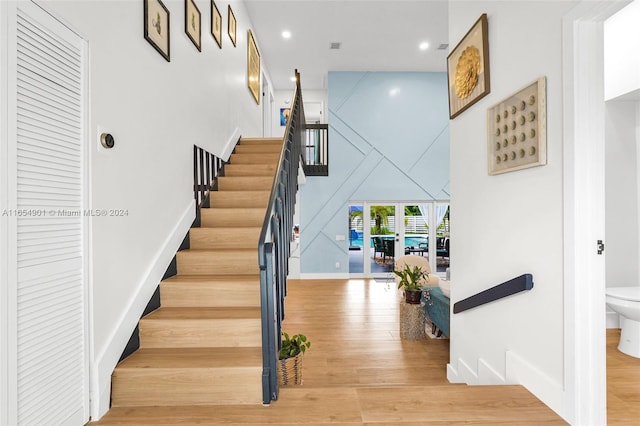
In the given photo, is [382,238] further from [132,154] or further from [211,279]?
[132,154]

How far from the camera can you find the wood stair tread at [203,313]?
7.64 feet

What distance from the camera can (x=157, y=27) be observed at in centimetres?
264

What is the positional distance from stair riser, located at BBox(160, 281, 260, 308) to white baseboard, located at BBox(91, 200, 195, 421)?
5.5 inches

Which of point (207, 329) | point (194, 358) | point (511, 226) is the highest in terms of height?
point (511, 226)

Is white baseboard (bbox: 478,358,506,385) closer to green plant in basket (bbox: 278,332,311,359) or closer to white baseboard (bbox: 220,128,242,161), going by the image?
green plant in basket (bbox: 278,332,311,359)

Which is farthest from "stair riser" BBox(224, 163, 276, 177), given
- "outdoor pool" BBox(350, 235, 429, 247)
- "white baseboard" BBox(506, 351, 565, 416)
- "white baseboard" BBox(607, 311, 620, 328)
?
"white baseboard" BBox(607, 311, 620, 328)

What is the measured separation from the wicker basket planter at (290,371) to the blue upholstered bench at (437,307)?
1.71 metres

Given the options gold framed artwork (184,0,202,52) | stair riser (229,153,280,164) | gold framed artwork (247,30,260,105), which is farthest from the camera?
gold framed artwork (247,30,260,105)

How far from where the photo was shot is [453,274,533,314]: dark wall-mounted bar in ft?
6.10

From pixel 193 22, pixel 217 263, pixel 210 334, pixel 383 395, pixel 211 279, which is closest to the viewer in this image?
pixel 383 395

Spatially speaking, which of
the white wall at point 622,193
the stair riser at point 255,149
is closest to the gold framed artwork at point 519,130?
the white wall at point 622,193

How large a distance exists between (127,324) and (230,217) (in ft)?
5.08

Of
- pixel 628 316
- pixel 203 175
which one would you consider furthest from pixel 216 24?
pixel 628 316

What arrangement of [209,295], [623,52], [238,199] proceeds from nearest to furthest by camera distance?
[209,295] < [623,52] < [238,199]
